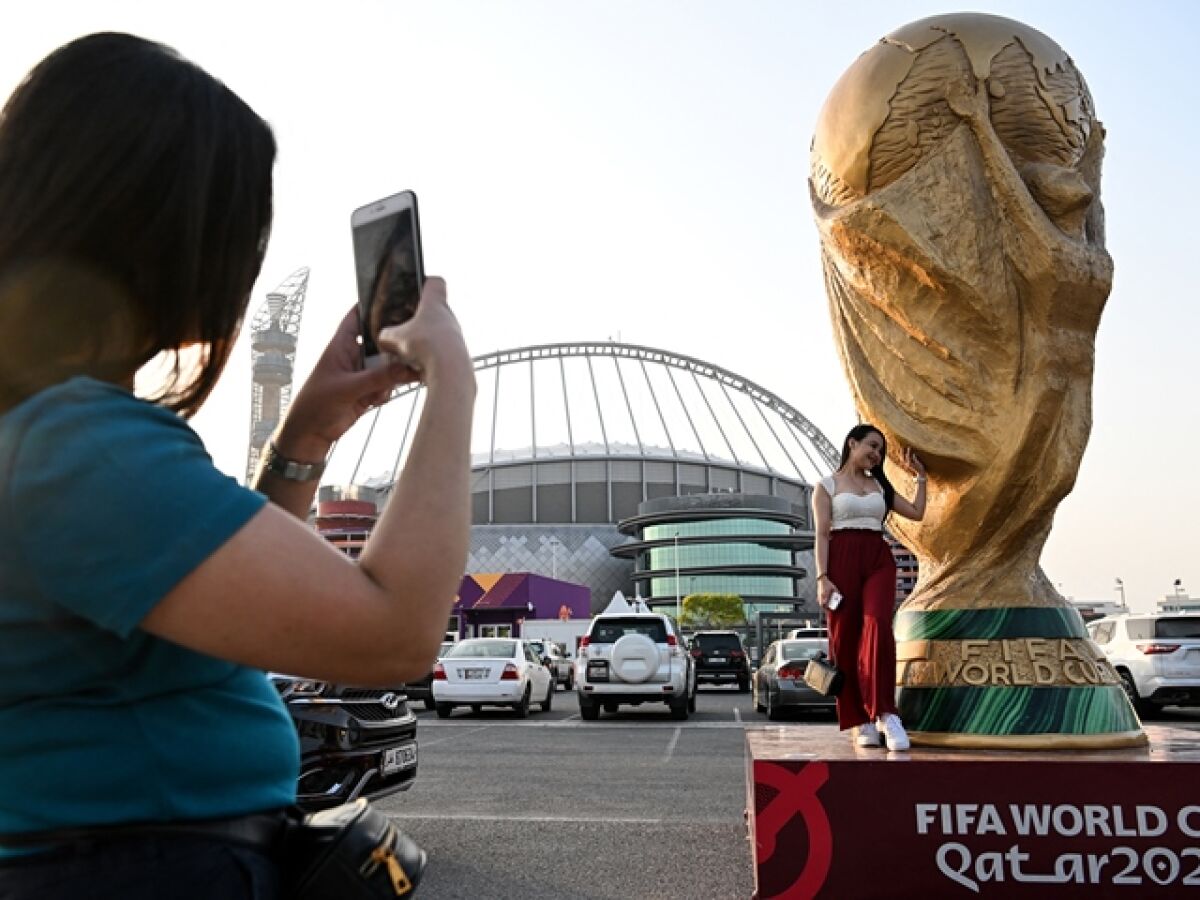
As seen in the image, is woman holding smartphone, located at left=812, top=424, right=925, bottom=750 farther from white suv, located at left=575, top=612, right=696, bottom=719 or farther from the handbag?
white suv, located at left=575, top=612, right=696, bottom=719

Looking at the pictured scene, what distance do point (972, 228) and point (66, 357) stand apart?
3795 mm

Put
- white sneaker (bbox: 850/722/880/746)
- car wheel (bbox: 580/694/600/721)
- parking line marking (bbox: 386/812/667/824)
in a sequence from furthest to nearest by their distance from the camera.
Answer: car wheel (bbox: 580/694/600/721) < parking line marking (bbox: 386/812/667/824) < white sneaker (bbox: 850/722/880/746)

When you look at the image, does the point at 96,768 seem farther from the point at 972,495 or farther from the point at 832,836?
the point at 972,495

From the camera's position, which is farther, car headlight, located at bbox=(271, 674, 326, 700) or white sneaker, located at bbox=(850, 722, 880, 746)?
car headlight, located at bbox=(271, 674, 326, 700)

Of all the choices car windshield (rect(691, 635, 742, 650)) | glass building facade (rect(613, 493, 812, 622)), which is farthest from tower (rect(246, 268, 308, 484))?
car windshield (rect(691, 635, 742, 650))

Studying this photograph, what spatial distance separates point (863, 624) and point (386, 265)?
322 cm

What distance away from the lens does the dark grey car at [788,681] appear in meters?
12.2

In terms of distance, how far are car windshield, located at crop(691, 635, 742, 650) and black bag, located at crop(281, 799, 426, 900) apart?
65.6ft

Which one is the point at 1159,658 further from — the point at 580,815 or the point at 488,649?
the point at 580,815

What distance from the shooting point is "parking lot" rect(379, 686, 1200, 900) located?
13.7 ft

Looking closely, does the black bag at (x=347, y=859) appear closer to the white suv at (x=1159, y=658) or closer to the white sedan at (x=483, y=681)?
the white suv at (x=1159, y=658)

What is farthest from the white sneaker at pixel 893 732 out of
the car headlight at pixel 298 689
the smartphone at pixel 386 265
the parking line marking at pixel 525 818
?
the smartphone at pixel 386 265

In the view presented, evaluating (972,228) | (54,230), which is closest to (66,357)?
(54,230)

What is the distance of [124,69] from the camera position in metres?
1.03
